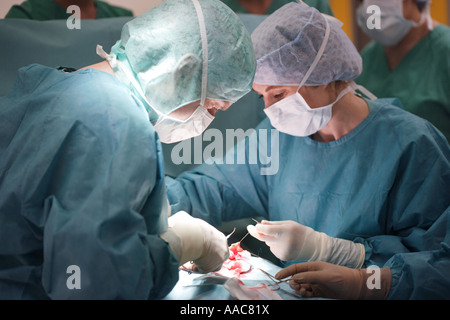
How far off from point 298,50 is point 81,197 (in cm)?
121

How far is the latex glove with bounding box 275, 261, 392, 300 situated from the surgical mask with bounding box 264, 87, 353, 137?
0.72 meters

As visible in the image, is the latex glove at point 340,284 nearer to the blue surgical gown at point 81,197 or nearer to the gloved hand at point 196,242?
the gloved hand at point 196,242

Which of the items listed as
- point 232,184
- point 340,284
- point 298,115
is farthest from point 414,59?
point 340,284

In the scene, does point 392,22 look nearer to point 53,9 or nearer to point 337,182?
point 337,182

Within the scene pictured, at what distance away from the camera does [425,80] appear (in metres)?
3.27

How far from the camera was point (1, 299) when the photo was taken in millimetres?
1371

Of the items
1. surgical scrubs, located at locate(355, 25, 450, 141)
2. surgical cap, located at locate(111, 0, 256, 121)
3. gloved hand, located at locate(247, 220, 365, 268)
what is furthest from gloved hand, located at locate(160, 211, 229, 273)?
surgical scrubs, located at locate(355, 25, 450, 141)

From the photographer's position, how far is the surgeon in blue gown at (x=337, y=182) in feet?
5.68

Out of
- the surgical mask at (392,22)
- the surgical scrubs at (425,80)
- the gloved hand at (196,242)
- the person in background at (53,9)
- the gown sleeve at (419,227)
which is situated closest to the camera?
the gloved hand at (196,242)

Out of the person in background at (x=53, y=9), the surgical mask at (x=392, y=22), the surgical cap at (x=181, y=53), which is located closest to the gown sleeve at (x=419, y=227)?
the surgical cap at (x=181, y=53)

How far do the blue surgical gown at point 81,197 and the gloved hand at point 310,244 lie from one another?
2.01ft

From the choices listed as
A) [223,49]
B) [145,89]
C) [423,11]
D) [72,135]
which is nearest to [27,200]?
[72,135]

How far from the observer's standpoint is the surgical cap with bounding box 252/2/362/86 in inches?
79.6

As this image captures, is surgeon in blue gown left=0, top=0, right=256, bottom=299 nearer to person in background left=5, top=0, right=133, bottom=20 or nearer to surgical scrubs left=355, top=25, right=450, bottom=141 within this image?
person in background left=5, top=0, right=133, bottom=20
